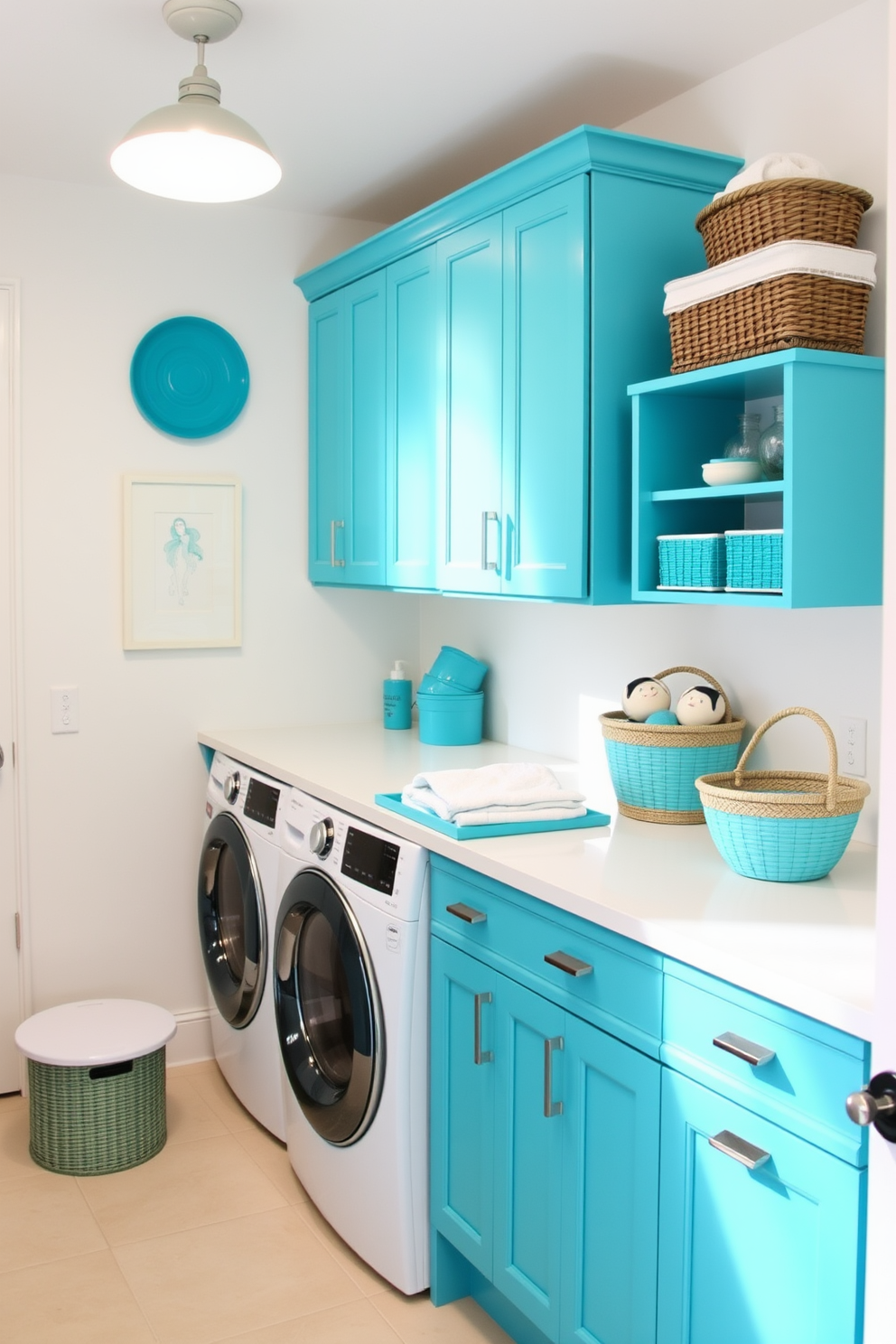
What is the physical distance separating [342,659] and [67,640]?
0.85 metres

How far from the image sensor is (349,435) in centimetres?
336

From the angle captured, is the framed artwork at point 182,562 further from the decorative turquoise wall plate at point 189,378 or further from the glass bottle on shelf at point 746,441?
the glass bottle on shelf at point 746,441

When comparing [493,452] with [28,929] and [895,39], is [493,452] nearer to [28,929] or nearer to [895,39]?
[895,39]

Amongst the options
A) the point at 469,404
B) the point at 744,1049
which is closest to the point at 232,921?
the point at 469,404

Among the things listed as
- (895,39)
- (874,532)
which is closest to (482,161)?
(874,532)

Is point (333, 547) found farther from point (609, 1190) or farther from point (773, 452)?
point (609, 1190)

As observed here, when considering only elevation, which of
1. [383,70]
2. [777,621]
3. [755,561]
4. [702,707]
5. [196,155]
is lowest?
[702,707]

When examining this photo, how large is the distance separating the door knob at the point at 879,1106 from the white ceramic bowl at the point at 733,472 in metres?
1.13

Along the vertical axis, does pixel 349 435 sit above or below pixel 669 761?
above

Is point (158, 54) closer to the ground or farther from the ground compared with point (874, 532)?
farther from the ground

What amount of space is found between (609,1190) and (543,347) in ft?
5.19

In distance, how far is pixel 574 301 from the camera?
2.32 m

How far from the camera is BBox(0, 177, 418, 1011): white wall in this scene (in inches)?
128

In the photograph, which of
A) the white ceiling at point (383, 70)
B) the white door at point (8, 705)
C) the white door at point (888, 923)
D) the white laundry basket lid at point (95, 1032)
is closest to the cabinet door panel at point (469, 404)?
the white ceiling at point (383, 70)
